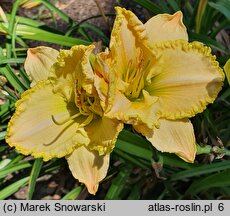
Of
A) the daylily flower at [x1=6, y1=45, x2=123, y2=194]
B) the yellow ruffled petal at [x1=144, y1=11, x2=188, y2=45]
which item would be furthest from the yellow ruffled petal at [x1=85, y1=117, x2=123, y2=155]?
the yellow ruffled petal at [x1=144, y1=11, x2=188, y2=45]

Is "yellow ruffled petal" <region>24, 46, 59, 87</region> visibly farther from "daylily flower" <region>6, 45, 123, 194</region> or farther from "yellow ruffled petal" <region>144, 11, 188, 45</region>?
"yellow ruffled petal" <region>144, 11, 188, 45</region>

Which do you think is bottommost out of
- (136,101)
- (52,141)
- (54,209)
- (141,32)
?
(54,209)

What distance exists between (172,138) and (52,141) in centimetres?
28

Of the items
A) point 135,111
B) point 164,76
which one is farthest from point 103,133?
point 164,76

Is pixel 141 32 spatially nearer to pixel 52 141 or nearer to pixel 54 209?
pixel 52 141

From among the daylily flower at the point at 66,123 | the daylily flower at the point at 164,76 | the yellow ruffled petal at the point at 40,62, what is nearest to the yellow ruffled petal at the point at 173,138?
the daylily flower at the point at 164,76

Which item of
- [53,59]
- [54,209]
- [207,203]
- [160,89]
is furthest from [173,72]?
[54,209]

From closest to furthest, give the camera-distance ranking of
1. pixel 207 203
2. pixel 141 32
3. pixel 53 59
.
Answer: pixel 141 32, pixel 53 59, pixel 207 203

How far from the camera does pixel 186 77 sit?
41.4 inches

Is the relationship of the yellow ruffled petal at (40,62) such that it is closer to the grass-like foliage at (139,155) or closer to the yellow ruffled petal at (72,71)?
the yellow ruffled petal at (72,71)

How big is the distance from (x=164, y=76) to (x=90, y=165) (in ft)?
0.90

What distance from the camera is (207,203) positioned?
135cm

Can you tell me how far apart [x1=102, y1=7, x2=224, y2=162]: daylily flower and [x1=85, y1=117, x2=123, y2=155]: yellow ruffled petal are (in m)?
0.05

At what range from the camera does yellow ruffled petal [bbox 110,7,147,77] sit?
3.28ft
